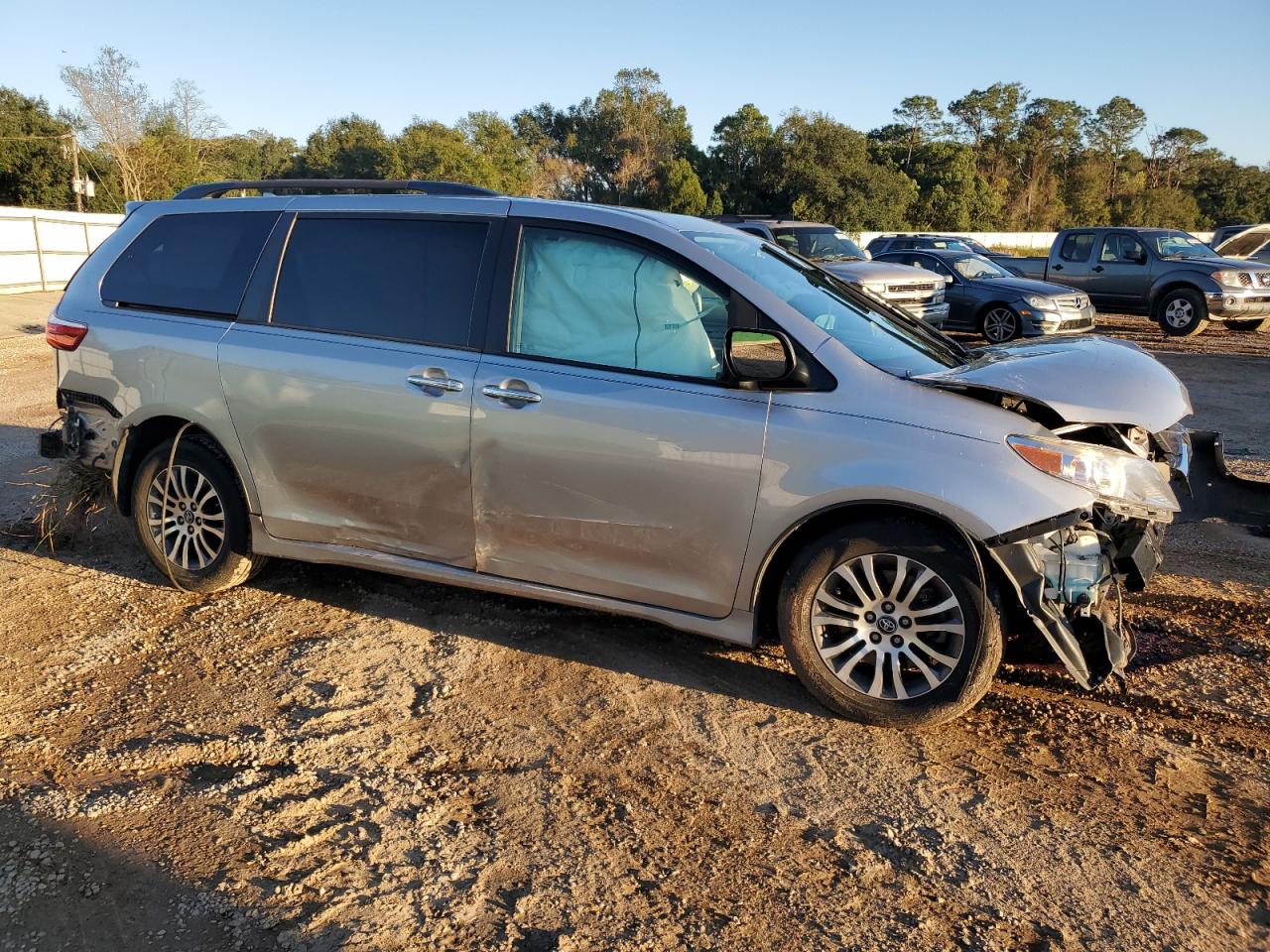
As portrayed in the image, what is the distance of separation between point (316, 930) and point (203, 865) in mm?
517

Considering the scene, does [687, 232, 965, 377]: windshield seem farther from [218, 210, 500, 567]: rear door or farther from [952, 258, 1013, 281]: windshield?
[952, 258, 1013, 281]: windshield

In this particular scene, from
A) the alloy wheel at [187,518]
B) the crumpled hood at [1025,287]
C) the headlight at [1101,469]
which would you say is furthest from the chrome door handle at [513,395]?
the crumpled hood at [1025,287]

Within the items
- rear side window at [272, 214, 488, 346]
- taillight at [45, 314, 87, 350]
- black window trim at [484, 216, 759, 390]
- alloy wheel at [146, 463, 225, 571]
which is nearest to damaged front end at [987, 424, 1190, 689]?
black window trim at [484, 216, 759, 390]

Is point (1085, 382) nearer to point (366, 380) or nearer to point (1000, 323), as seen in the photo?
point (366, 380)

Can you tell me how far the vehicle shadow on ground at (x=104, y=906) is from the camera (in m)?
2.65

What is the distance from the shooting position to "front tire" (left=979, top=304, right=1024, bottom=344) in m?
15.5

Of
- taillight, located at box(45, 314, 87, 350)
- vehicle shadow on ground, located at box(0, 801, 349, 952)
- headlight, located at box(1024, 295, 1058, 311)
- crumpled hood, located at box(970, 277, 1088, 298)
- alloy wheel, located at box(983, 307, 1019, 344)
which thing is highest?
crumpled hood, located at box(970, 277, 1088, 298)

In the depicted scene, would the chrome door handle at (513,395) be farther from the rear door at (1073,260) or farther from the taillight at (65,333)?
the rear door at (1073,260)

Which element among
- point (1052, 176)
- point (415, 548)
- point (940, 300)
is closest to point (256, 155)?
point (1052, 176)

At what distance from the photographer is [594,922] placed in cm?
273

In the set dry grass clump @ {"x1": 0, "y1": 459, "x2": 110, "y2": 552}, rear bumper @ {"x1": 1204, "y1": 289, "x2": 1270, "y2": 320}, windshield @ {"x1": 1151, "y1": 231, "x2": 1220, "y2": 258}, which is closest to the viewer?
dry grass clump @ {"x1": 0, "y1": 459, "x2": 110, "y2": 552}

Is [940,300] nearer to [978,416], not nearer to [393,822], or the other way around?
[978,416]

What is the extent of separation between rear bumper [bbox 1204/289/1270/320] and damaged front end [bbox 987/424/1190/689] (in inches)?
615

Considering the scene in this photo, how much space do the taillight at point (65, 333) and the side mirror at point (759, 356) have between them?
3.52 metres
